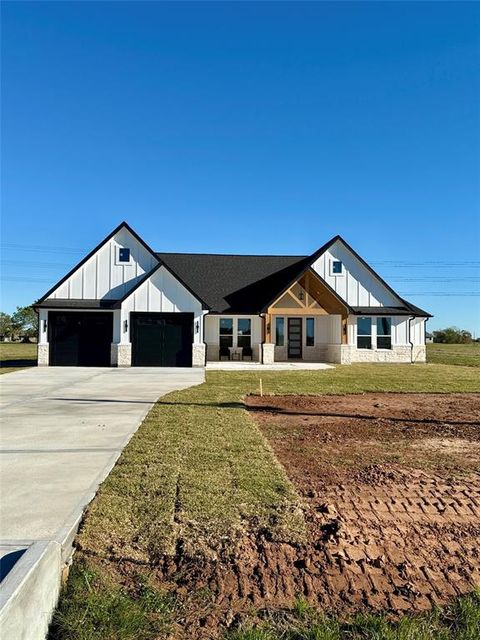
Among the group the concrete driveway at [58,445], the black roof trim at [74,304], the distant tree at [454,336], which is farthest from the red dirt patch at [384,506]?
the distant tree at [454,336]

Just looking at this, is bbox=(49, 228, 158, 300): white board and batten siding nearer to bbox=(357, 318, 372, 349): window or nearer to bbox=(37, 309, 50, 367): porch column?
bbox=(37, 309, 50, 367): porch column

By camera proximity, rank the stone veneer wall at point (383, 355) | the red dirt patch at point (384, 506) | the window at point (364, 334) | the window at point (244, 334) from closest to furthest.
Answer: the red dirt patch at point (384, 506) < the window at point (244, 334) < the stone veneer wall at point (383, 355) < the window at point (364, 334)

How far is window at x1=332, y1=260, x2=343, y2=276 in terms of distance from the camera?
27.6 m

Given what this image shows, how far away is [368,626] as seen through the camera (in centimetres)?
298

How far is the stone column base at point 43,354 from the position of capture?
2256 centimetres

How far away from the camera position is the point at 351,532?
416 centimetres

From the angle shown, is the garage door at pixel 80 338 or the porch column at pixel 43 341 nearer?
the porch column at pixel 43 341

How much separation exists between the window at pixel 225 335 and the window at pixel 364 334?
7.93m

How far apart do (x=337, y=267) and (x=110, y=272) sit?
13501 mm

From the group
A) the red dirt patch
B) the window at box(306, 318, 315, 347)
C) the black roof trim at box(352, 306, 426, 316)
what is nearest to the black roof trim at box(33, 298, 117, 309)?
the window at box(306, 318, 315, 347)

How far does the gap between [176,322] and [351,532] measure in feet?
65.1

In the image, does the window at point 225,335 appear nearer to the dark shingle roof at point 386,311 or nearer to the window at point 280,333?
the window at point 280,333

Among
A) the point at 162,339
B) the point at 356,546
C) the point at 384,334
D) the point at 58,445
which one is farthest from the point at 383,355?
the point at 356,546

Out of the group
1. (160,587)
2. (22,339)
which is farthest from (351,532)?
(22,339)
